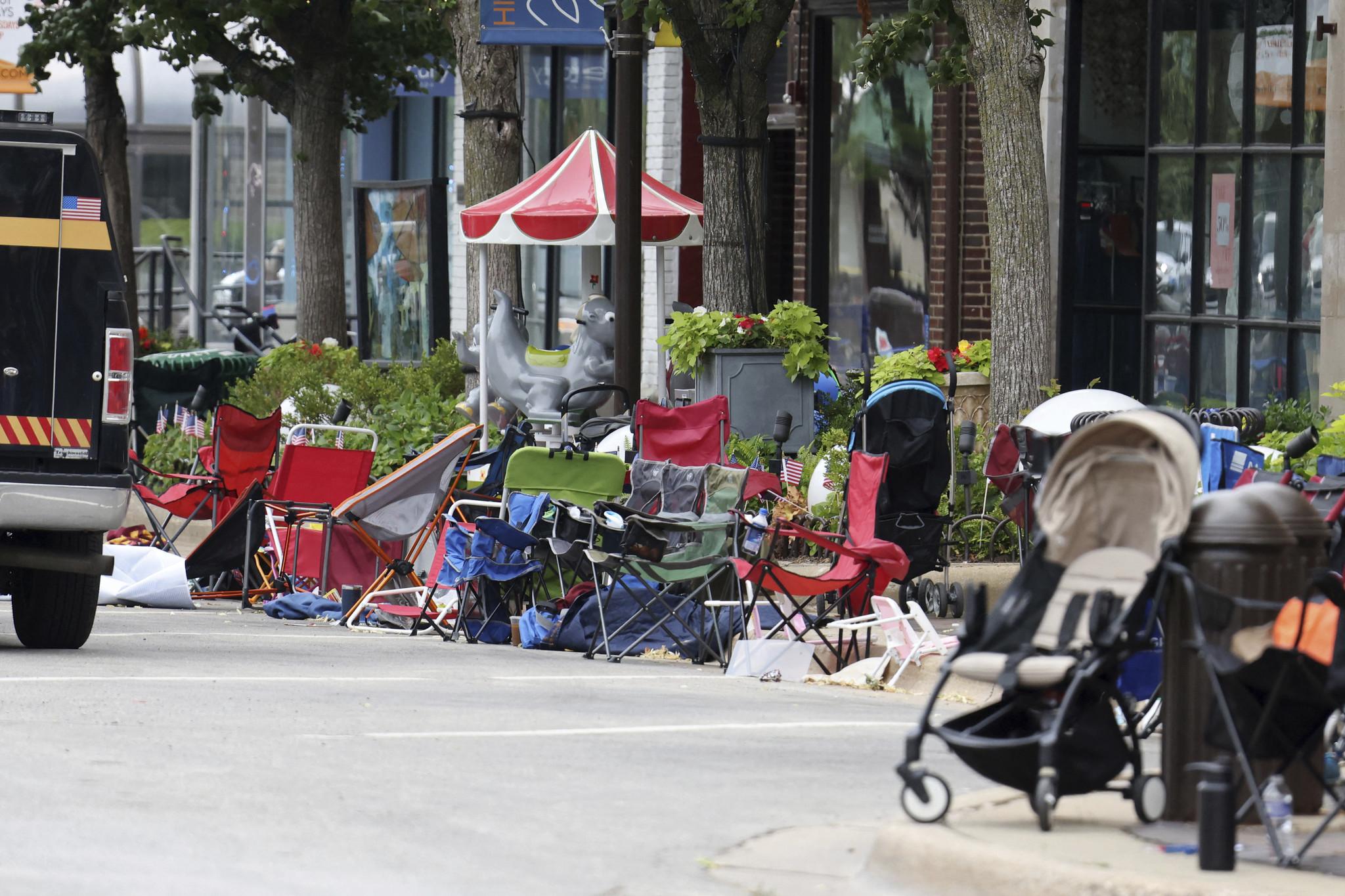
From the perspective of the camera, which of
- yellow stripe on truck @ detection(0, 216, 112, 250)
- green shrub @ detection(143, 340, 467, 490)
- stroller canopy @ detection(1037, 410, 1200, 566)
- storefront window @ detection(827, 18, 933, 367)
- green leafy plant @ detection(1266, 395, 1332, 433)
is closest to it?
stroller canopy @ detection(1037, 410, 1200, 566)

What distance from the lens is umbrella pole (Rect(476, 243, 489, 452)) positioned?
17.6 m

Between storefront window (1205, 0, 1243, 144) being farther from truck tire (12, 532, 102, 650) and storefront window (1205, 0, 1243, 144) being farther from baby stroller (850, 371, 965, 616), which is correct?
truck tire (12, 532, 102, 650)

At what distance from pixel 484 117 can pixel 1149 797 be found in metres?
13.4

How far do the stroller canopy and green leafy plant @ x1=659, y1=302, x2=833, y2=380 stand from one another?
9153 millimetres

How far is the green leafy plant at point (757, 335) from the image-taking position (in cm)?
1612

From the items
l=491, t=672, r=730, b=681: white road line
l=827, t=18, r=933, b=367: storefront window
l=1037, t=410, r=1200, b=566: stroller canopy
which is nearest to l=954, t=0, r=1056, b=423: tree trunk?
l=491, t=672, r=730, b=681: white road line

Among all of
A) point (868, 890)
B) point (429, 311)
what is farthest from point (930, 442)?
point (429, 311)

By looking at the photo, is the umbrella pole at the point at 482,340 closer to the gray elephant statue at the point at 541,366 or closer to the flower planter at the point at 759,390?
the gray elephant statue at the point at 541,366

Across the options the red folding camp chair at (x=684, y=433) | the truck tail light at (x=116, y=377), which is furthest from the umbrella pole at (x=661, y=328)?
the truck tail light at (x=116, y=377)

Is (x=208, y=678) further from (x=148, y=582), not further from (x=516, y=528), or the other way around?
(x=148, y=582)

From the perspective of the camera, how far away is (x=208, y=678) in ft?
33.6

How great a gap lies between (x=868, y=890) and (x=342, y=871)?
1389mm

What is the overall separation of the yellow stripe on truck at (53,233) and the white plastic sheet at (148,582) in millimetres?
3924

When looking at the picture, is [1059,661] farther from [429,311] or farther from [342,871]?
[429,311]
